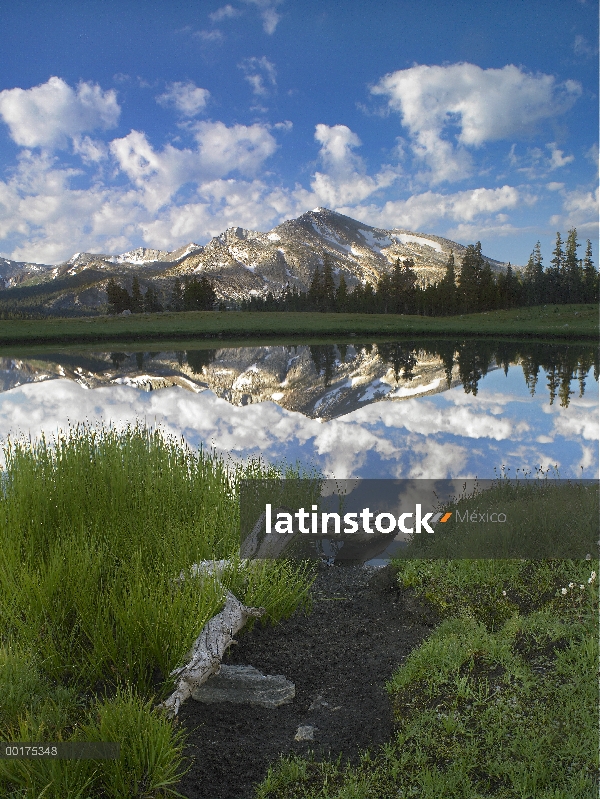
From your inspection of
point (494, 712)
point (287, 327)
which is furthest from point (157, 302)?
point (494, 712)

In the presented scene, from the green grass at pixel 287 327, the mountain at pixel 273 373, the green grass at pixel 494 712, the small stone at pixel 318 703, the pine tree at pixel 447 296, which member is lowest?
the small stone at pixel 318 703

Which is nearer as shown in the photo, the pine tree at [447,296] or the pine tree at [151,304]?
the pine tree at [447,296]

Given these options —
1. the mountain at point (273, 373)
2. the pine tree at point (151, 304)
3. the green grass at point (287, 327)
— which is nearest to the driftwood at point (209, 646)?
the mountain at point (273, 373)

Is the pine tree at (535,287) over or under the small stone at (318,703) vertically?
over

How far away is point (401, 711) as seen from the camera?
5.03 m

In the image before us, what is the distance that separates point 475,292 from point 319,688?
314ft

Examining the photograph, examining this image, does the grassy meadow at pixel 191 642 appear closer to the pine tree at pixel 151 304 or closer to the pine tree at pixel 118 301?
the pine tree at pixel 151 304

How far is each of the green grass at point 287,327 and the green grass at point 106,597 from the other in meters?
55.4

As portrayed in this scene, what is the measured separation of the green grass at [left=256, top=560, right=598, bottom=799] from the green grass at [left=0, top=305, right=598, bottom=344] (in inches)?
2260

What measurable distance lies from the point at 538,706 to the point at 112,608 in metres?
3.95

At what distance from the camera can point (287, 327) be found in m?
68.9

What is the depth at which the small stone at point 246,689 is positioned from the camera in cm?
544

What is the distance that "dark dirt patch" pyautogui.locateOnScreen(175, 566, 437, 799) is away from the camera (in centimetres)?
465

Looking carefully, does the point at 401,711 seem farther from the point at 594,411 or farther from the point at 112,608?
the point at 594,411
